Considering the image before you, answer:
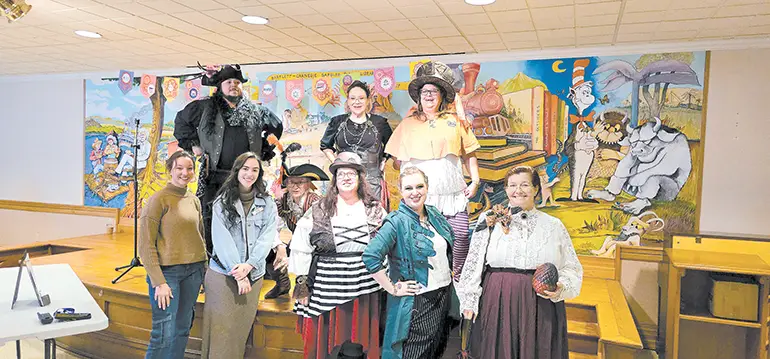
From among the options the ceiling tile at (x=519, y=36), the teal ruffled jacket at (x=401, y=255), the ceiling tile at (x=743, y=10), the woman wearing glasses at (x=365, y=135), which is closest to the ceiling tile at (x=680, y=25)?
the ceiling tile at (x=743, y=10)

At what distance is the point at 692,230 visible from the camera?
16.6 ft

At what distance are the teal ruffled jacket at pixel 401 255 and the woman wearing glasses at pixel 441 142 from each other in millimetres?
571

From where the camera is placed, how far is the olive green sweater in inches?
125

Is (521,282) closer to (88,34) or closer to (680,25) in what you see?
(680,25)

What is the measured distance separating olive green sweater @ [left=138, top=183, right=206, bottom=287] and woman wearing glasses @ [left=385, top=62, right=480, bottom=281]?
139 centimetres

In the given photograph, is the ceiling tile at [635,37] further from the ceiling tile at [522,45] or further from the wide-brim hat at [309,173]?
the wide-brim hat at [309,173]

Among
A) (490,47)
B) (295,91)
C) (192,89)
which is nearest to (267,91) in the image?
(295,91)

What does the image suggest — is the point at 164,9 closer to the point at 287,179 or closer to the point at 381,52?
the point at 287,179

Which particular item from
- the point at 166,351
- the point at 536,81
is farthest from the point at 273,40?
the point at 166,351

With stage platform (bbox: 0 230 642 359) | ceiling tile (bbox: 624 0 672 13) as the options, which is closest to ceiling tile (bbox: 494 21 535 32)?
ceiling tile (bbox: 624 0 672 13)

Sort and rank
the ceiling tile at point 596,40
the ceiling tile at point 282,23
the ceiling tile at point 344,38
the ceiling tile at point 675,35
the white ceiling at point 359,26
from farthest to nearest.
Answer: the ceiling tile at point 344,38 < the ceiling tile at point 596,40 < the ceiling tile at point 675,35 < the ceiling tile at point 282,23 < the white ceiling at point 359,26

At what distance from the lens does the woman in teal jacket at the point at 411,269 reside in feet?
8.99

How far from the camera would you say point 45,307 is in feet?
8.40

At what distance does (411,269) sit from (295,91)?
430 cm
